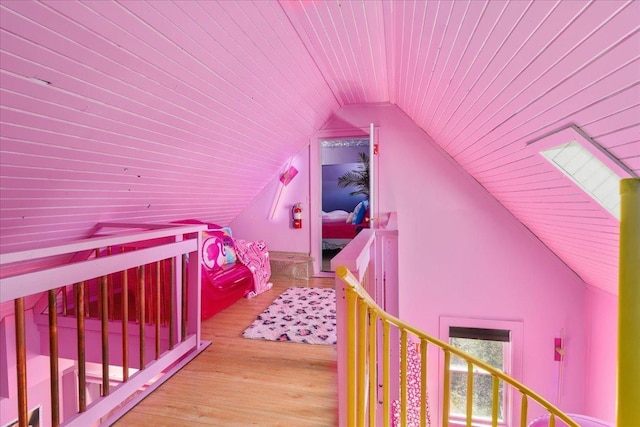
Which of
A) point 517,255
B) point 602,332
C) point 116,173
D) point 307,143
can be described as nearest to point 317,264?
point 307,143

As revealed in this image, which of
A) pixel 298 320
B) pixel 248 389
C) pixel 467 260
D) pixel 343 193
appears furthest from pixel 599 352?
pixel 343 193

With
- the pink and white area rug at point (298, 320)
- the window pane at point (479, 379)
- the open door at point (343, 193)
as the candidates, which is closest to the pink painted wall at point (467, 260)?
the window pane at point (479, 379)

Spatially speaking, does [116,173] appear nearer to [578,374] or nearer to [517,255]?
[517,255]

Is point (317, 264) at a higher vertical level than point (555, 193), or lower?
lower

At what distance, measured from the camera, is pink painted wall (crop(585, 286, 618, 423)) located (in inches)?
139

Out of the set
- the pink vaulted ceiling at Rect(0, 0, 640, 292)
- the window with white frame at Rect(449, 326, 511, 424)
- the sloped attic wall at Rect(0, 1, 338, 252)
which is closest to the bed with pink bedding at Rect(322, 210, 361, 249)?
the window with white frame at Rect(449, 326, 511, 424)

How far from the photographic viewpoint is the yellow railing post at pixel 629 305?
45 cm

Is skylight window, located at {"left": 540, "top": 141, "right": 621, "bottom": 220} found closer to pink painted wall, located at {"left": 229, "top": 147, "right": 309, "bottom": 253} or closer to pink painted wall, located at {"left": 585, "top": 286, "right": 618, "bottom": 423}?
pink painted wall, located at {"left": 585, "top": 286, "right": 618, "bottom": 423}

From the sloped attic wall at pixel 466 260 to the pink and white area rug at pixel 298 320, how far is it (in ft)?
4.72

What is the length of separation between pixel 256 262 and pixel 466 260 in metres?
2.66

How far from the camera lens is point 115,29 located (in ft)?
4.97

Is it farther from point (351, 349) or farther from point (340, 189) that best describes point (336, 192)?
point (351, 349)

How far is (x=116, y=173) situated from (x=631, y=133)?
9.65ft

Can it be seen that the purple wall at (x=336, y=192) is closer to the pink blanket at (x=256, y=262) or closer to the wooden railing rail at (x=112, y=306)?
the pink blanket at (x=256, y=262)
